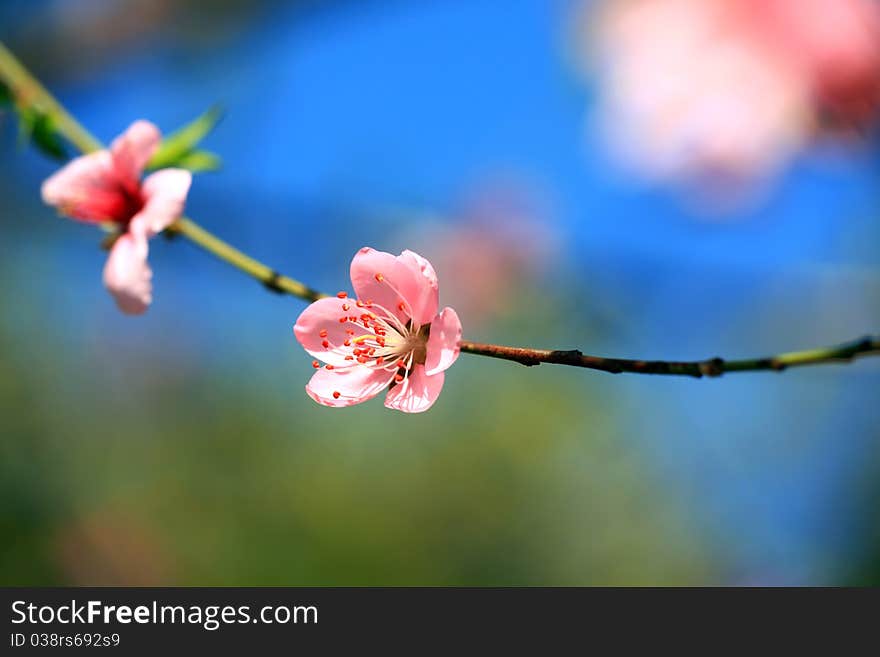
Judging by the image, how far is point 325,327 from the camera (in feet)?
3.06

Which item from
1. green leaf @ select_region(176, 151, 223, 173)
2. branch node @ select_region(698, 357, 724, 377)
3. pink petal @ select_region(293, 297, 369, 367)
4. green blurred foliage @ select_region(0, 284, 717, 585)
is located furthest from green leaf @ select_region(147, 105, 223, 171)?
green blurred foliage @ select_region(0, 284, 717, 585)

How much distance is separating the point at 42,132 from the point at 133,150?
25 centimetres

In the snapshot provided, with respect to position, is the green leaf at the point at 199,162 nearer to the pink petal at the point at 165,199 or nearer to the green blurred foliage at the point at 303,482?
the pink petal at the point at 165,199

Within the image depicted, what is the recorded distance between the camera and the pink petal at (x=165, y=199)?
0.99 m

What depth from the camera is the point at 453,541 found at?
4562mm

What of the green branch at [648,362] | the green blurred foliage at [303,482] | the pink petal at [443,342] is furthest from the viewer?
the green blurred foliage at [303,482]

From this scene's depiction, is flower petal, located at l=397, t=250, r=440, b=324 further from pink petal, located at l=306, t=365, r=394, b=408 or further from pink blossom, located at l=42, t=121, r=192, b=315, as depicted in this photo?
pink blossom, located at l=42, t=121, r=192, b=315

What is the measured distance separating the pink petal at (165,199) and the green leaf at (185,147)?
0.41 feet

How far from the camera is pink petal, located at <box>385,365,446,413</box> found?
0.84m

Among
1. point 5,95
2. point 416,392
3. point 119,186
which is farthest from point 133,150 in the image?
point 416,392

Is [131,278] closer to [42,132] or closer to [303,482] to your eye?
[42,132]

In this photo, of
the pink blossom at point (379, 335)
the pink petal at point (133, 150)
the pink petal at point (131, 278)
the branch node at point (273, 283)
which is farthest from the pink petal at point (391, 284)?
the pink petal at point (133, 150)

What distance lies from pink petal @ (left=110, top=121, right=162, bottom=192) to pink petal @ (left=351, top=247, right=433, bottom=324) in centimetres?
38
